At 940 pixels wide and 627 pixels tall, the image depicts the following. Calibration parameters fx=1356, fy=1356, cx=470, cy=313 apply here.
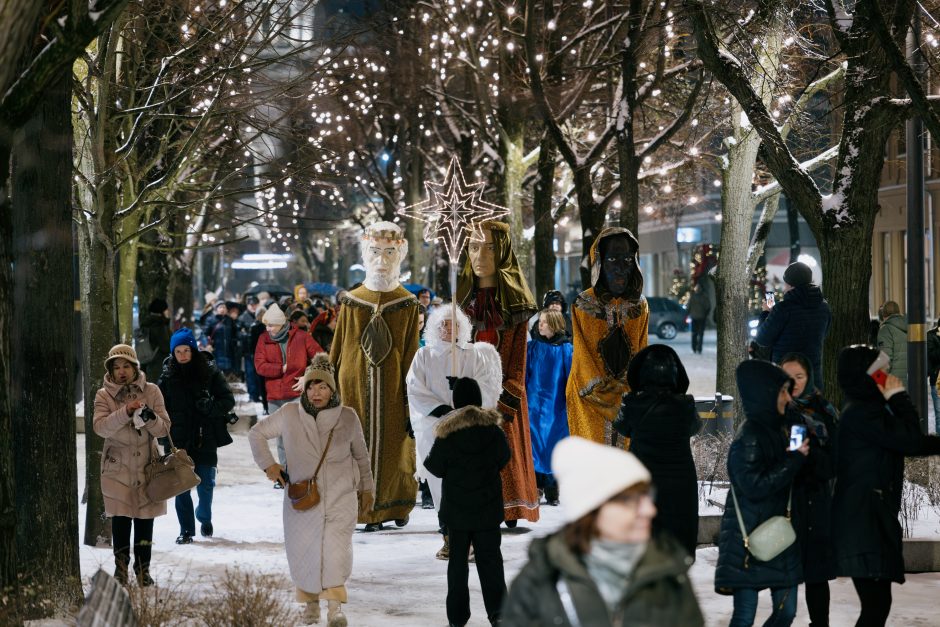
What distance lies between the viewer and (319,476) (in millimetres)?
8148

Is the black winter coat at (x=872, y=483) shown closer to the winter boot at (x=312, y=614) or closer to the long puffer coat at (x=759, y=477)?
the long puffer coat at (x=759, y=477)

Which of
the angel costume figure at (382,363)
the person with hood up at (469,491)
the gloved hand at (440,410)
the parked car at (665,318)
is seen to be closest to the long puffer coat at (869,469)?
the person with hood up at (469,491)

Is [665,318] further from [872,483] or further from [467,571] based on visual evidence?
[872,483]

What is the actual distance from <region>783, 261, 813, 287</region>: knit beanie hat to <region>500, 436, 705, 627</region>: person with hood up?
646 cm

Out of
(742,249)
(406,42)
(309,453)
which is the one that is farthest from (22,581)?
(406,42)

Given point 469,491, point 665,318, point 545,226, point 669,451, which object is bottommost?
point 469,491

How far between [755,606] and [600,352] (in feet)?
13.2

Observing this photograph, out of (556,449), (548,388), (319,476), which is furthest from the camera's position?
(548,388)

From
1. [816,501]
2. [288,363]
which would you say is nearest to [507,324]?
[816,501]

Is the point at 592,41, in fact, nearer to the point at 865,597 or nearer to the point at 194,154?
the point at 194,154

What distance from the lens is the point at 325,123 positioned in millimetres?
32469

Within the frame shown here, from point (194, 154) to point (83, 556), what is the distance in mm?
7149

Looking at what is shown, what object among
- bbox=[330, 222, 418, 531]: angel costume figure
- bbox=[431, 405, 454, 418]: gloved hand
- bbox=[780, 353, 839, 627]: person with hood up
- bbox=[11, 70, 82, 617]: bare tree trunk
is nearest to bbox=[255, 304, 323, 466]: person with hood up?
bbox=[330, 222, 418, 531]: angel costume figure

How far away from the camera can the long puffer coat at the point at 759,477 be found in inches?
263
